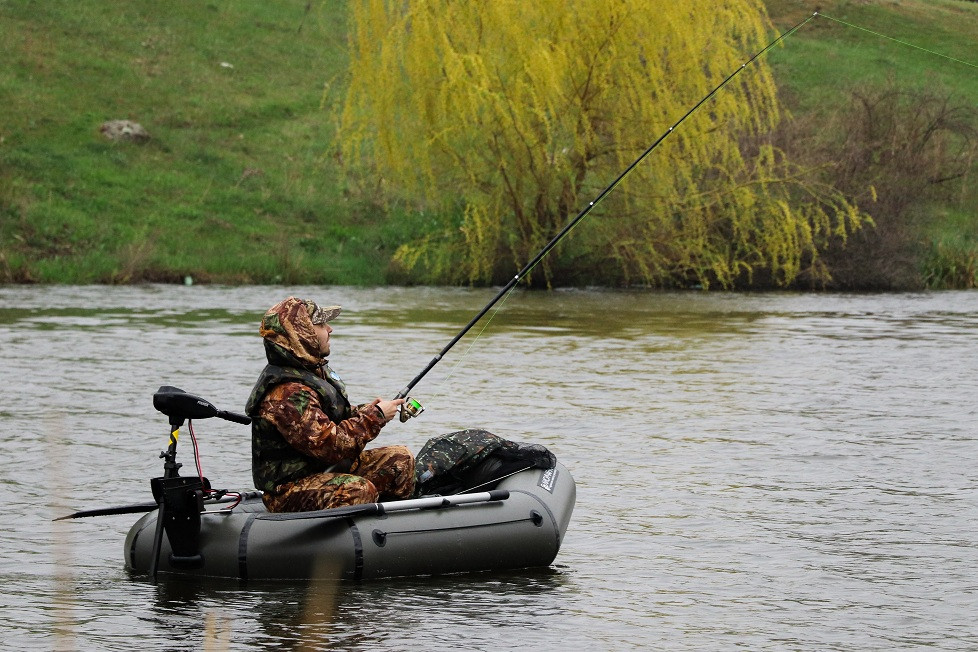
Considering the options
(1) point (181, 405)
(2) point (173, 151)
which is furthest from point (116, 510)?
(2) point (173, 151)

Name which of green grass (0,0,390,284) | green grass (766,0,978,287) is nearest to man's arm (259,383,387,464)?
green grass (0,0,390,284)

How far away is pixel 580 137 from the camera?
77.0 ft

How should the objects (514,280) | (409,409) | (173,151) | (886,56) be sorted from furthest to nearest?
(886,56) < (173,151) < (514,280) < (409,409)

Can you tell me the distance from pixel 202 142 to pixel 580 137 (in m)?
9.38

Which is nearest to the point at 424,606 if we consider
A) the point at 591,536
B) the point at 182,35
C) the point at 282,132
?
the point at 591,536

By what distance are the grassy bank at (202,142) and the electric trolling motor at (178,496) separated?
689 inches

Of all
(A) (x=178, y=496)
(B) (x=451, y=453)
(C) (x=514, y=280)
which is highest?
(C) (x=514, y=280)

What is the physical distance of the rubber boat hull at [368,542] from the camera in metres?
6.79

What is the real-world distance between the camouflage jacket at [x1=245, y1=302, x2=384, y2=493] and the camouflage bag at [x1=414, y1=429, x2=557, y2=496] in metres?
0.48

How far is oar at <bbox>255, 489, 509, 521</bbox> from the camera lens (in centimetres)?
676

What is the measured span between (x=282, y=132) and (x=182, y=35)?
591cm

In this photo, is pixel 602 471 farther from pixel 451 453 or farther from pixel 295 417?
pixel 295 417

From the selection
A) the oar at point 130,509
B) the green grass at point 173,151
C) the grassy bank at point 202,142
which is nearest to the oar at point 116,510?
the oar at point 130,509

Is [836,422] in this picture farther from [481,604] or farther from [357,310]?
[357,310]
